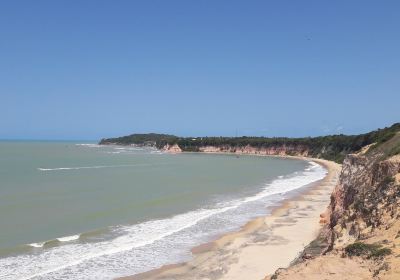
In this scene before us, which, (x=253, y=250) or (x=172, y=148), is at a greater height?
(x=172, y=148)

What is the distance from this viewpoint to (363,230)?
504 inches

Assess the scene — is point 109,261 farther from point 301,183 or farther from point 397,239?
point 301,183

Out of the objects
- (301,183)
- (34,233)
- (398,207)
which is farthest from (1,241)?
(301,183)

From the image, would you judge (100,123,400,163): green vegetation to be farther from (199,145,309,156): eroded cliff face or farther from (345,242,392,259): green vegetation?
(345,242,392,259): green vegetation

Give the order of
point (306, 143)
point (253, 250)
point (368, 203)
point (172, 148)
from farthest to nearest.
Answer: point (172, 148) < point (306, 143) < point (253, 250) < point (368, 203)

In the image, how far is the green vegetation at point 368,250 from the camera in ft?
31.0

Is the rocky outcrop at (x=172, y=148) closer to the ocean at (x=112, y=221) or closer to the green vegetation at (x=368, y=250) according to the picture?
the ocean at (x=112, y=221)

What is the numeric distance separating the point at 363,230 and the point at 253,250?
20.8 feet

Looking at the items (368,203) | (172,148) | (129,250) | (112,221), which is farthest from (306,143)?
(368,203)

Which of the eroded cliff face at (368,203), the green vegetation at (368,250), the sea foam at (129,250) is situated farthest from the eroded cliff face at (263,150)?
the green vegetation at (368,250)

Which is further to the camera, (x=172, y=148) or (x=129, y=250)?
(x=172, y=148)

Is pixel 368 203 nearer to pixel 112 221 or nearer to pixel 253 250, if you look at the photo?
pixel 253 250

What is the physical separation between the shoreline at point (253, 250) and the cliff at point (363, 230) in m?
1.90

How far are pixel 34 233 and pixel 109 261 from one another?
6.65 metres
